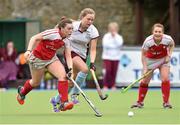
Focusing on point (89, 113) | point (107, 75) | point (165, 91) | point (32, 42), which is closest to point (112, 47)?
point (107, 75)

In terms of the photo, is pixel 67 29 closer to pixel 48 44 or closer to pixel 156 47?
pixel 48 44

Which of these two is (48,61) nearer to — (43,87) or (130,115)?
(130,115)

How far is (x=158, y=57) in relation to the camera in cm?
1177

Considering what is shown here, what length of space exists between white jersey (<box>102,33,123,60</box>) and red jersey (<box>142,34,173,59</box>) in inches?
274

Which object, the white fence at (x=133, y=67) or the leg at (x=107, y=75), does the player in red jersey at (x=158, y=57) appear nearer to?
the leg at (x=107, y=75)

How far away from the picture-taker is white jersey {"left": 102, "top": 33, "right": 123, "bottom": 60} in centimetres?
1881

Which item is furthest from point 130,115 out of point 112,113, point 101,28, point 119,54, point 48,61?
point 101,28

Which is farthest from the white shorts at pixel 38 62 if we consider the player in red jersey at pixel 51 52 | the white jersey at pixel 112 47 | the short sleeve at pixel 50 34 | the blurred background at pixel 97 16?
the blurred background at pixel 97 16

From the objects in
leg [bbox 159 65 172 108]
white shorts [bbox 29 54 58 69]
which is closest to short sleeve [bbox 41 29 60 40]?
white shorts [bbox 29 54 58 69]

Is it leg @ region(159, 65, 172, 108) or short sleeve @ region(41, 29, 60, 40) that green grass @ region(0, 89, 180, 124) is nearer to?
leg @ region(159, 65, 172, 108)

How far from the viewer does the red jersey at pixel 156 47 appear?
1160 centimetres

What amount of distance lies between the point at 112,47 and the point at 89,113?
27.6 ft

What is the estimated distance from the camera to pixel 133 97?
1451 centimetres

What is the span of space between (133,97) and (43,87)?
4.98 metres
